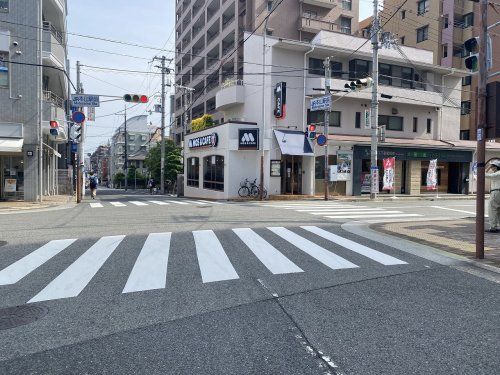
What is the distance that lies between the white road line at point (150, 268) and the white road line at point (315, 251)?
274 cm

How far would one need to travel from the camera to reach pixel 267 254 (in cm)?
744

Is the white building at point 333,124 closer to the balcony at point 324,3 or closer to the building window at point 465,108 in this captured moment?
the building window at point 465,108

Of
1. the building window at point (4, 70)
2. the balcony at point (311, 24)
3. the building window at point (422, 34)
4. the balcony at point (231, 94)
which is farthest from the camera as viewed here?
the building window at point (422, 34)

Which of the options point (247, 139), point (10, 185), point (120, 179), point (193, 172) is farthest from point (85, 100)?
point (120, 179)

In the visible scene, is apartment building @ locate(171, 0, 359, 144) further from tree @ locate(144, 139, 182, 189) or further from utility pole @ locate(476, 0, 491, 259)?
utility pole @ locate(476, 0, 491, 259)

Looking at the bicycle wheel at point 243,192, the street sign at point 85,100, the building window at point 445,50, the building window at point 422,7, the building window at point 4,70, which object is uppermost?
the building window at point 422,7

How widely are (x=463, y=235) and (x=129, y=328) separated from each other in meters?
8.92

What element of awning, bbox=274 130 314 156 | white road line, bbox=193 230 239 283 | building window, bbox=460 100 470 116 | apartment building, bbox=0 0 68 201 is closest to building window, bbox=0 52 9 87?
apartment building, bbox=0 0 68 201

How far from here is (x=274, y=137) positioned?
24.1 m

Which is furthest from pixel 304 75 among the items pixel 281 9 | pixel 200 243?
pixel 200 243

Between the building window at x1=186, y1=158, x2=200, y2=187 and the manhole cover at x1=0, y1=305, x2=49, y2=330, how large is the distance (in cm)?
2570

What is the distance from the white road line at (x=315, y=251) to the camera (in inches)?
266

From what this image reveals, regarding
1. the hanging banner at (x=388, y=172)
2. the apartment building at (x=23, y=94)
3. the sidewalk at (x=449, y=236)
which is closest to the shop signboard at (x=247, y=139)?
the hanging banner at (x=388, y=172)

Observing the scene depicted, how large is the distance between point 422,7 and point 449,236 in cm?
3901
